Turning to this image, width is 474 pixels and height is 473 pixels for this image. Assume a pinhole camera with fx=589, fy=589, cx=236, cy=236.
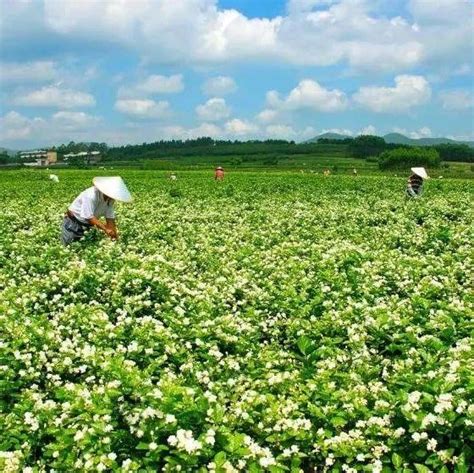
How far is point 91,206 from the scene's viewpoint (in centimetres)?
1425

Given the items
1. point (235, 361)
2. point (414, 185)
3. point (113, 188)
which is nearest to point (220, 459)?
point (235, 361)

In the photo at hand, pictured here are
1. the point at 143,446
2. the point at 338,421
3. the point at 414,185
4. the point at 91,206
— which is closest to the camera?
the point at 143,446

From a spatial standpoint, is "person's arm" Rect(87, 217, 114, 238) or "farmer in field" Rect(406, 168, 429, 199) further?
"farmer in field" Rect(406, 168, 429, 199)

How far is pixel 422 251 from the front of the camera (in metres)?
14.9

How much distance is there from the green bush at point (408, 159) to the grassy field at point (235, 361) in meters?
97.8

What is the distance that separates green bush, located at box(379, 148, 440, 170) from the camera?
355ft

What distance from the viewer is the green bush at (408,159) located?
355 ft

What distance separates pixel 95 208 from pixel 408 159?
341 feet

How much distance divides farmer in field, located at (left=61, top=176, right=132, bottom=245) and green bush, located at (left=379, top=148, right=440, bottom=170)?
9570 cm

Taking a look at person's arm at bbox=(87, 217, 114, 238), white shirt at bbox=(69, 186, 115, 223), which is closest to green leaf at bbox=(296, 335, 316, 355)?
person's arm at bbox=(87, 217, 114, 238)

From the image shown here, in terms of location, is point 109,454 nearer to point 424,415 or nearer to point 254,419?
point 254,419

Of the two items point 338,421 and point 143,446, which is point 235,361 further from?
point 143,446

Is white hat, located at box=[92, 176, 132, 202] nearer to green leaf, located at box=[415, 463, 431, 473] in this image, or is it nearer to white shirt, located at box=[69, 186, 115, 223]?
white shirt, located at box=[69, 186, 115, 223]

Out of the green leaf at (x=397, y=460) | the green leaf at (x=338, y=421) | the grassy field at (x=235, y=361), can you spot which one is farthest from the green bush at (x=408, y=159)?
the green leaf at (x=397, y=460)
